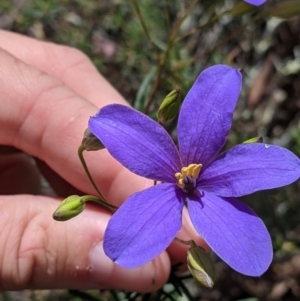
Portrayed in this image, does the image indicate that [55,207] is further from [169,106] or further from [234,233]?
[234,233]

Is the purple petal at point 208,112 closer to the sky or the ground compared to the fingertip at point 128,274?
closer to the sky

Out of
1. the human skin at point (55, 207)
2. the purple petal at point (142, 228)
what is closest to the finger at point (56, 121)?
the human skin at point (55, 207)

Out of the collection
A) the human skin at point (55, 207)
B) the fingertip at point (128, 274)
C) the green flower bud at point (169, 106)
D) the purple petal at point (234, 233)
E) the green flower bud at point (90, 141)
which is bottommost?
the fingertip at point (128, 274)

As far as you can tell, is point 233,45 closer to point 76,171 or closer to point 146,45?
point 146,45

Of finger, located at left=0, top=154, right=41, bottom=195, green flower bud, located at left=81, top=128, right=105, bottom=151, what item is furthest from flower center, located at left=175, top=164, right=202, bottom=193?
finger, located at left=0, top=154, right=41, bottom=195

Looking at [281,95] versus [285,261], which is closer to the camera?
[285,261]

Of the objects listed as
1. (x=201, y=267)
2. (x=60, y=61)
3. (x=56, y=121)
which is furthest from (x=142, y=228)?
(x=60, y=61)

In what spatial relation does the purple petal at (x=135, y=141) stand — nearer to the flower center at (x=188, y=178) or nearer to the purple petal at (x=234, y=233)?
the flower center at (x=188, y=178)

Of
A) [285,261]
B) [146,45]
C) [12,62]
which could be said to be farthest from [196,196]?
[146,45]
